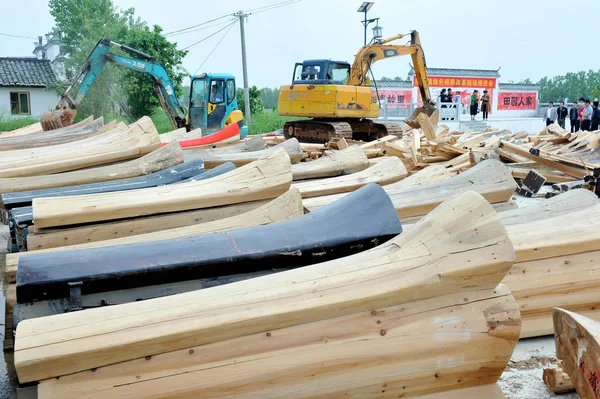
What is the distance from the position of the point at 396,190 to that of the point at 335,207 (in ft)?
5.87

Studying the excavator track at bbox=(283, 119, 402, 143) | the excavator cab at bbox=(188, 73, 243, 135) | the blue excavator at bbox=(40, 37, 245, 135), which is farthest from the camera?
the excavator cab at bbox=(188, 73, 243, 135)

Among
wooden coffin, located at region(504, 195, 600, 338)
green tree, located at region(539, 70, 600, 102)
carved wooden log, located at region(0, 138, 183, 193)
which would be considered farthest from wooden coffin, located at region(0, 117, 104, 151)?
green tree, located at region(539, 70, 600, 102)

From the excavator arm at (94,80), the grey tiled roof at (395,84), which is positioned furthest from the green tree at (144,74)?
the excavator arm at (94,80)

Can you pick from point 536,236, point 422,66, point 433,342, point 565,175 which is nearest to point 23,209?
point 433,342

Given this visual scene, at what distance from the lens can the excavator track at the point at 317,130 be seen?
15031 millimetres

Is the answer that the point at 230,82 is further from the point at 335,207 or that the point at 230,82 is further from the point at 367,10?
the point at 335,207

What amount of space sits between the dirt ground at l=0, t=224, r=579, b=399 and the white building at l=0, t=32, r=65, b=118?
106ft

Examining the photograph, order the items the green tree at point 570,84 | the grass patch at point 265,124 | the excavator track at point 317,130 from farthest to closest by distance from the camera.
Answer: the green tree at point 570,84 < the grass patch at point 265,124 < the excavator track at point 317,130

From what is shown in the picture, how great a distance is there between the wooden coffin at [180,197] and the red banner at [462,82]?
102ft

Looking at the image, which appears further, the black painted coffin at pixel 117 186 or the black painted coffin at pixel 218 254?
the black painted coffin at pixel 117 186

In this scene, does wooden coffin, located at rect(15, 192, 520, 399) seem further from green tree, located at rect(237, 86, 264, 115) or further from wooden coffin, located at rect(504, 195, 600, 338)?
green tree, located at rect(237, 86, 264, 115)

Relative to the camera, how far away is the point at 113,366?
2133 millimetres

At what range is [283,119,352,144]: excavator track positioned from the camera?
15.0 m

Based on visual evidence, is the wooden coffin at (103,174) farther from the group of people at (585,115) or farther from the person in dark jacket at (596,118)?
the person in dark jacket at (596,118)
